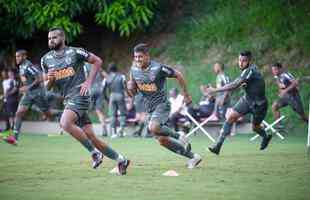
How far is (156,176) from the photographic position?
11.5 metres

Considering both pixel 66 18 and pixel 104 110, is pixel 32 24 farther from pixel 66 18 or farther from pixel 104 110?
pixel 104 110

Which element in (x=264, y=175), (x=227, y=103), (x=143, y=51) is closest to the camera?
(x=264, y=175)

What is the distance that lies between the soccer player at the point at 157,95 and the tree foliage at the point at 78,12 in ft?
43.1

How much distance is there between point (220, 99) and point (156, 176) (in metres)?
11.2

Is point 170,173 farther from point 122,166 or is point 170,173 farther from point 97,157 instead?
point 97,157

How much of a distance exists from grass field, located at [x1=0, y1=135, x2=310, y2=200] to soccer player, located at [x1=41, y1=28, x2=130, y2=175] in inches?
16.9

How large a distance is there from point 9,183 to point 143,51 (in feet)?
10.1

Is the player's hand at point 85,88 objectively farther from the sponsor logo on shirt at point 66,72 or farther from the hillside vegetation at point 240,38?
the hillside vegetation at point 240,38

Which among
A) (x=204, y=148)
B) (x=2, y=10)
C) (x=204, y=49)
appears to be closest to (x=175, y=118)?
(x=204, y=49)

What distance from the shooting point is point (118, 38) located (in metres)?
28.6

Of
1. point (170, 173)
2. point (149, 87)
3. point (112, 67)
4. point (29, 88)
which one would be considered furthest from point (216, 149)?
point (112, 67)

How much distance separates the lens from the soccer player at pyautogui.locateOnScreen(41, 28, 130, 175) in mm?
11789

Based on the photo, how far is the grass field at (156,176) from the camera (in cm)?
956

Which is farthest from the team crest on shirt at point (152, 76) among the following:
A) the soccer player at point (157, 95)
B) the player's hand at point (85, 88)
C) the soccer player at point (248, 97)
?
the soccer player at point (248, 97)
